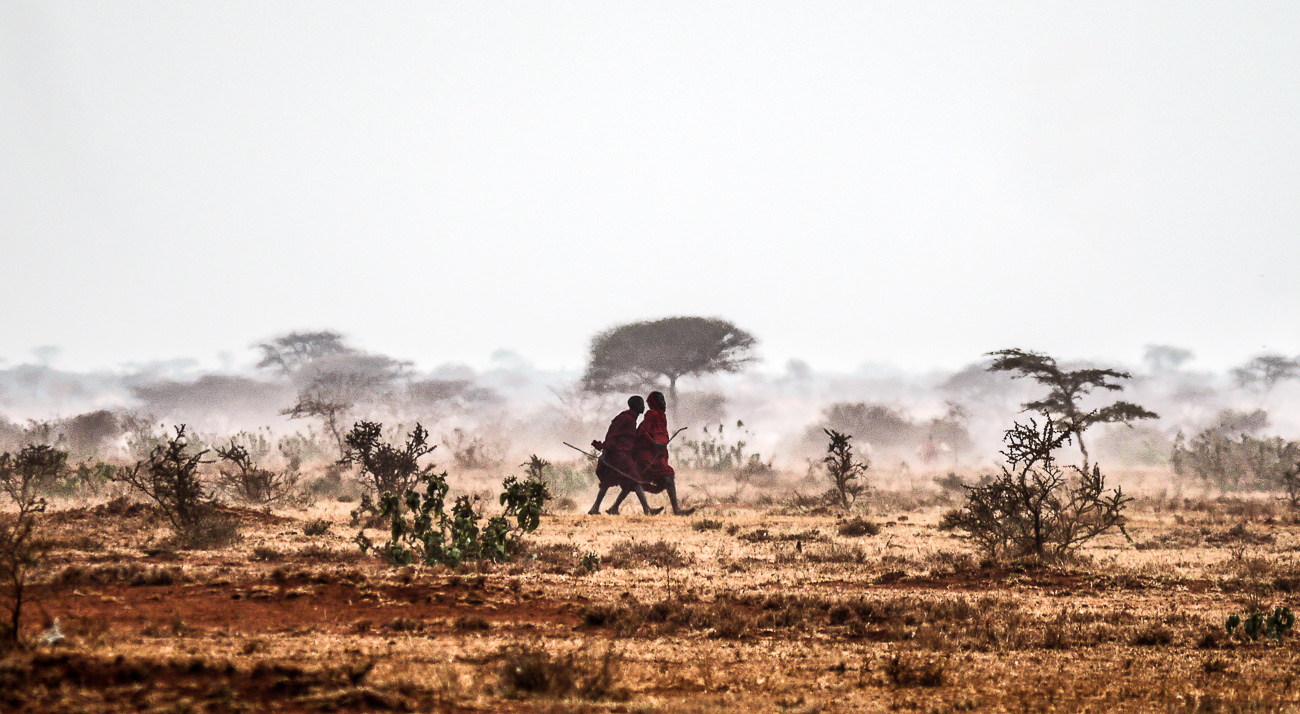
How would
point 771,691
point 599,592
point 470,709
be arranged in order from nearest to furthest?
point 470,709
point 771,691
point 599,592

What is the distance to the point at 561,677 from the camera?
5.76 metres

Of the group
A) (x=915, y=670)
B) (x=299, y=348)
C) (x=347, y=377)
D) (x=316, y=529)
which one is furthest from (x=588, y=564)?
(x=299, y=348)

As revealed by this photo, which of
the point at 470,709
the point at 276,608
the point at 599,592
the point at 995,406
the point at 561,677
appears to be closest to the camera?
the point at 470,709

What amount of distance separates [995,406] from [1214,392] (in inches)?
850

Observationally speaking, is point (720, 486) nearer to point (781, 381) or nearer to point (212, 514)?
point (212, 514)

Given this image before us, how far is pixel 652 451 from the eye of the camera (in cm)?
2052

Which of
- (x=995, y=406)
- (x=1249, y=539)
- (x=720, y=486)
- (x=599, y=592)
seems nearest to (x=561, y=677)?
(x=599, y=592)

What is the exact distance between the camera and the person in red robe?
66.8 ft

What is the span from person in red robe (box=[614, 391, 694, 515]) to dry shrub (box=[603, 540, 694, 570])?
6.12 m

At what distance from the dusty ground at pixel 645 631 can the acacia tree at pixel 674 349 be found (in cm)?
2999

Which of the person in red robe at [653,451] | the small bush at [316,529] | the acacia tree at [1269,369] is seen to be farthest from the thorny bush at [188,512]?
the acacia tree at [1269,369]

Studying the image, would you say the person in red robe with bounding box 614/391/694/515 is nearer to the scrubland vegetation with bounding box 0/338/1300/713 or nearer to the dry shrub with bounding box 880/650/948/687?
the scrubland vegetation with bounding box 0/338/1300/713

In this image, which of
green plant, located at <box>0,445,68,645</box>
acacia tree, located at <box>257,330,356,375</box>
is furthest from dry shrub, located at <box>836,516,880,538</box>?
acacia tree, located at <box>257,330,356,375</box>

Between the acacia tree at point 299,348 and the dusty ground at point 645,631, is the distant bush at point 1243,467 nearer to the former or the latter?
the dusty ground at point 645,631
